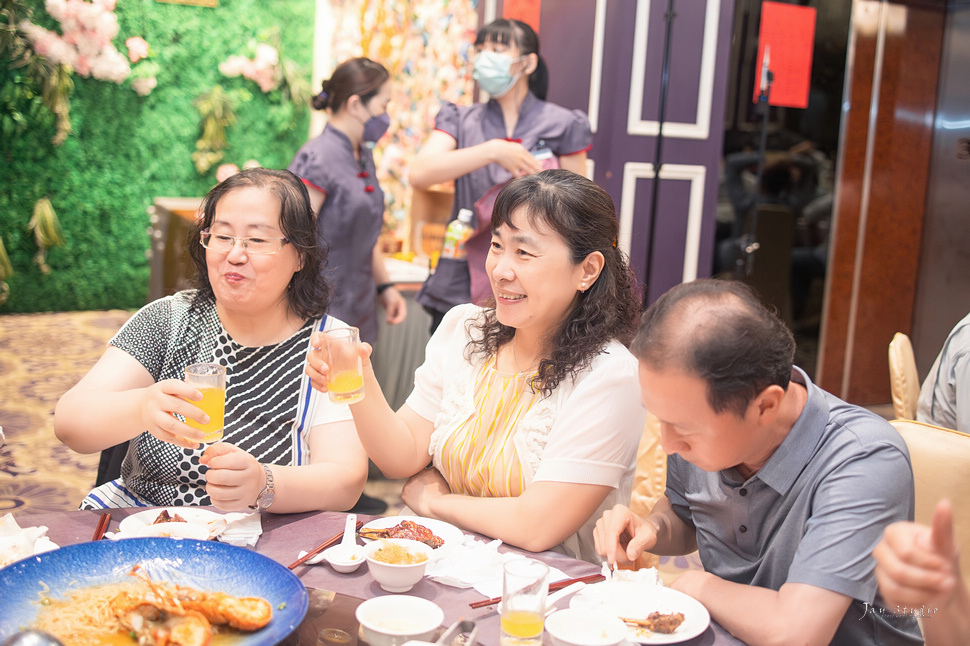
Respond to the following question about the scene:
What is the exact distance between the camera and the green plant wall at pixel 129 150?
21.0 ft

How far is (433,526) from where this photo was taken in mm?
1502

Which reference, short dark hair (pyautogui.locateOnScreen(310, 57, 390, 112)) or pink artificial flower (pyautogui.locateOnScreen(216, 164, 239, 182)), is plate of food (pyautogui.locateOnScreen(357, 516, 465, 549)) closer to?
short dark hair (pyautogui.locateOnScreen(310, 57, 390, 112))

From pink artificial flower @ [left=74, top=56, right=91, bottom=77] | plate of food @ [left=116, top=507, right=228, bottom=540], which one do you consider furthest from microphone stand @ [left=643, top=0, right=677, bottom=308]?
pink artificial flower @ [left=74, top=56, right=91, bottom=77]

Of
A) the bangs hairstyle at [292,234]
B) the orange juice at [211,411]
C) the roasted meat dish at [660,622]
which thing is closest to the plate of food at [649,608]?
the roasted meat dish at [660,622]

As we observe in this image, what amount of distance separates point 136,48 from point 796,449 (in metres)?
6.48

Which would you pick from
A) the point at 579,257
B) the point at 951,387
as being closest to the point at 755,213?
the point at 951,387

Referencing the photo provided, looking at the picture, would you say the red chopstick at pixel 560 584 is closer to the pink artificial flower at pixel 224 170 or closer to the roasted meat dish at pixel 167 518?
the roasted meat dish at pixel 167 518

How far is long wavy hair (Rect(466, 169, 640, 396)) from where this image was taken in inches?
68.1

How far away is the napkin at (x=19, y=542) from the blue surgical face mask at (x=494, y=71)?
2.29 m

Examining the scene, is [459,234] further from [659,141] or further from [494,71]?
[659,141]

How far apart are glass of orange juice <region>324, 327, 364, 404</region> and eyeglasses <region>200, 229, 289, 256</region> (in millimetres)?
442

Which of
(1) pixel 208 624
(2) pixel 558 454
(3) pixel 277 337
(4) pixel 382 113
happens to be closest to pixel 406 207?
(4) pixel 382 113

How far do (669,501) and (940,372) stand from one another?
1049 millimetres

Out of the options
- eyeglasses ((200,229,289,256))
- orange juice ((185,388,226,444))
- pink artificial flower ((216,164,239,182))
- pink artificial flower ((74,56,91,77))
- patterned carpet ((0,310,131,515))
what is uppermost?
pink artificial flower ((74,56,91,77))
